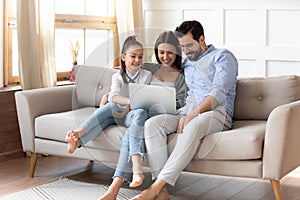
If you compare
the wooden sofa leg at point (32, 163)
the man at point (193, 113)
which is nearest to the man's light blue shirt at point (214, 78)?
the man at point (193, 113)

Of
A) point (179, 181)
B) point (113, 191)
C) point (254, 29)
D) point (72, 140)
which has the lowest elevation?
point (179, 181)

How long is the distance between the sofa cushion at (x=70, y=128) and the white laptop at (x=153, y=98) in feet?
0.83

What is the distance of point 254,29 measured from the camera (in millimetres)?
4812

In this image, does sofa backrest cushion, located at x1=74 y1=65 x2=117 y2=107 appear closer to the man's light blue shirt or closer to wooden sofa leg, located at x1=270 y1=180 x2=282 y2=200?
the man's light blue shirt

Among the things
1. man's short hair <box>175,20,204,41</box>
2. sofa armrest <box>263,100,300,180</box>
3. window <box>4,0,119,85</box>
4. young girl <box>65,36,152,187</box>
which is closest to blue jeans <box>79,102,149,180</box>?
young girl <box>65,36,152,187</box>

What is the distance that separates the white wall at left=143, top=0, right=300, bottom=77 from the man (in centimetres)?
172

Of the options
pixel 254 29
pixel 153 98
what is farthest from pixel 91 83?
pixel 254 29

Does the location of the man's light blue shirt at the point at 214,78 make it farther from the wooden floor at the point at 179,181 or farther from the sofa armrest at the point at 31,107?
the sofa armrest at the point at 31,107

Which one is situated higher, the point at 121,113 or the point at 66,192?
the point at 121,113

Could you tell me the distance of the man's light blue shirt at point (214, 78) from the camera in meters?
2.97

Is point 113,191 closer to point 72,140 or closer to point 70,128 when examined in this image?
point 72,140

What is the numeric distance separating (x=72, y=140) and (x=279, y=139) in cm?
117

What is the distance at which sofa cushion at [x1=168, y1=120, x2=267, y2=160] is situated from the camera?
276 cm

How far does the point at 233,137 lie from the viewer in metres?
2.82
